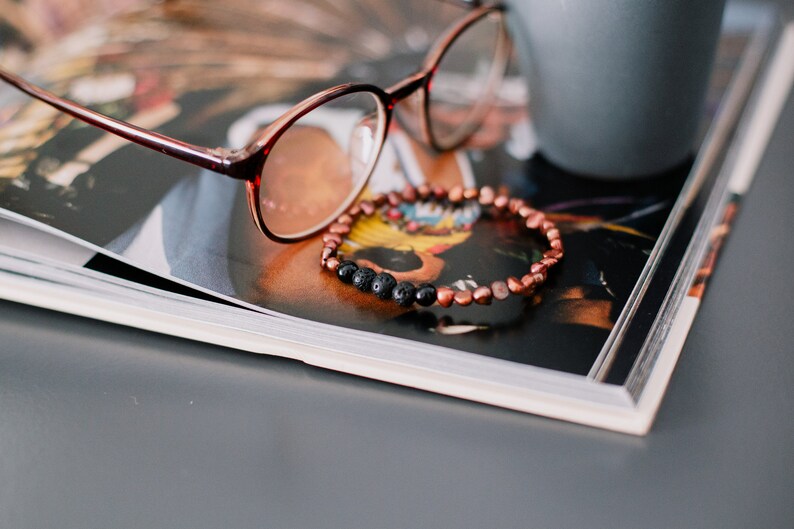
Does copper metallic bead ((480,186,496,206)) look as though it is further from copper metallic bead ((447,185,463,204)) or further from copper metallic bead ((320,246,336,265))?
copper metallic bead ((320,246,336,265))

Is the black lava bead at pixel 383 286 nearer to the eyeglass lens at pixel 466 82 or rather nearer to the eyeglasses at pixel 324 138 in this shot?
the eyeglasses at pixel 324 138

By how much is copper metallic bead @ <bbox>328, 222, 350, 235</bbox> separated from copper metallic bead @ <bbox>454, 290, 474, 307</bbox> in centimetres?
10

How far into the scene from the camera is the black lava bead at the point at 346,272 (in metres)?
0.42

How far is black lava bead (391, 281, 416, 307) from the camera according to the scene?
41cm

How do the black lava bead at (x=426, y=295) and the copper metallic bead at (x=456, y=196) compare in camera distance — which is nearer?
the black lava bead at (x=426, y=295)

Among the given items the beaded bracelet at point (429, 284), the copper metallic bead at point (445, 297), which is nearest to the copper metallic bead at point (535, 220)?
the beaded bracelet at point (429, 284)

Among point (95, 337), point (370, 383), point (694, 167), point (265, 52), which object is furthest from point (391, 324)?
point (265, 52)

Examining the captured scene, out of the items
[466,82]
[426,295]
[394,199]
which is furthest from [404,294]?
[466,82]

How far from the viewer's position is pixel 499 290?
0.41 m

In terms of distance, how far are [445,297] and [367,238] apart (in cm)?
9

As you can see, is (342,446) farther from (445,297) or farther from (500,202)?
(500,202)

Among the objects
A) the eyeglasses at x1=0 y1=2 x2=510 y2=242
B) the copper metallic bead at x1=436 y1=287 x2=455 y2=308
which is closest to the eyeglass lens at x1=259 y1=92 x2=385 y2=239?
the eyeglasses at x1=0 y1=2 x2=510 y2=242

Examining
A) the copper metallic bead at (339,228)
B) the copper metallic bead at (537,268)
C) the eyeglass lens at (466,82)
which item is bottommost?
the copper metallic bead at (339,228)

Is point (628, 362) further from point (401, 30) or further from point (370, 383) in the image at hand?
point (401, 30)
